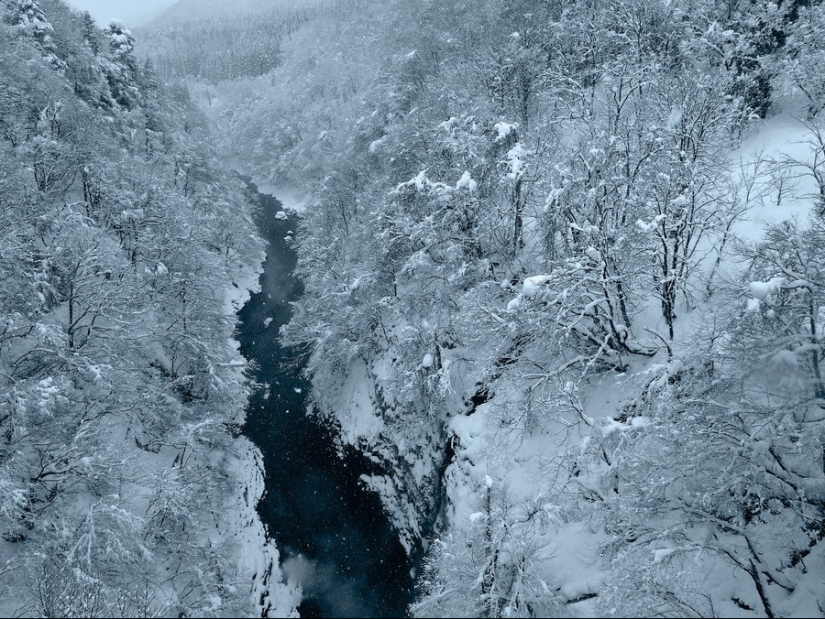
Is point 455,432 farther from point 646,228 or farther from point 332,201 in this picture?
point 332,201

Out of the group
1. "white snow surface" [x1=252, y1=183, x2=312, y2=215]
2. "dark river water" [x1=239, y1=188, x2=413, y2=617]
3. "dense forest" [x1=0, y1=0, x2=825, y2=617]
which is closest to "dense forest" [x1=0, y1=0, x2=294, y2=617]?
"dense forest" [x1=0, y1=0, x2=825, y2=617]

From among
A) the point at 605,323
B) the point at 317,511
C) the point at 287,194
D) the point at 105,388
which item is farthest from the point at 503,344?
the point at 287,194

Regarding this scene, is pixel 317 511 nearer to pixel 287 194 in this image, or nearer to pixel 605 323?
pixel 605 323

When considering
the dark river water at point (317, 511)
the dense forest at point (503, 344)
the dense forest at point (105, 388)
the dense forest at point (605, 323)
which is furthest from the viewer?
the dark river water at point (317, 511)

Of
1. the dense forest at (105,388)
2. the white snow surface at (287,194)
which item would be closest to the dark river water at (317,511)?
the dense forest at (105,388)

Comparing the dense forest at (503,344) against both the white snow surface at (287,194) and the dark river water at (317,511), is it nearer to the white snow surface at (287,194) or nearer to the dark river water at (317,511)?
the dark river water at (317,511)

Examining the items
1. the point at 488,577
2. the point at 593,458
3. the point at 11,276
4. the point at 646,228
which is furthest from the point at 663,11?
the point at 11,276
